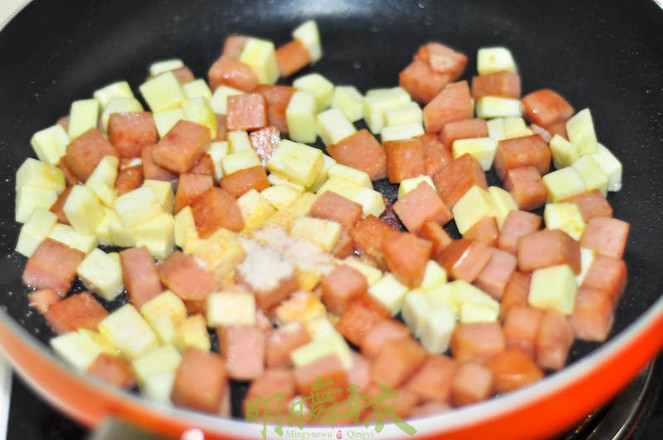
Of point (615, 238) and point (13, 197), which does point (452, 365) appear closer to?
point (615, 238)

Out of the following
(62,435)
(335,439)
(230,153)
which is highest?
(230,153)

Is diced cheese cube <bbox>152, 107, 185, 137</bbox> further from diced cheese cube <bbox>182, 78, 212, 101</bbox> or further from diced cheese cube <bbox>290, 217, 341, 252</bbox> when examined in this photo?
diced cheese cube <bbox>290, 217, 341, 252</bbox>

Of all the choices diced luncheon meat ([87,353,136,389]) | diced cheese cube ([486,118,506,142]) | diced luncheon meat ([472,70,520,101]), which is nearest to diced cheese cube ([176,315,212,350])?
diced luncheon meat ([87,353,136,389])

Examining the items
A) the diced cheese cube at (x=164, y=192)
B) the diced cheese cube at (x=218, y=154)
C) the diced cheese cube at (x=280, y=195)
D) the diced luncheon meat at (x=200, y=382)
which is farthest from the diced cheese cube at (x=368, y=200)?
the diced luncheon meat at (x=200, y=382)

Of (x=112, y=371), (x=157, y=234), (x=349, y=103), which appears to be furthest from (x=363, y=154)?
(x=112, y=371)

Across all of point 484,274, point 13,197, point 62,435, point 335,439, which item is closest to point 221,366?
point 335,439

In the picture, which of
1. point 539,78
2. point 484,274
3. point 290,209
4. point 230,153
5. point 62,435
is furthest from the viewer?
point 539,78
